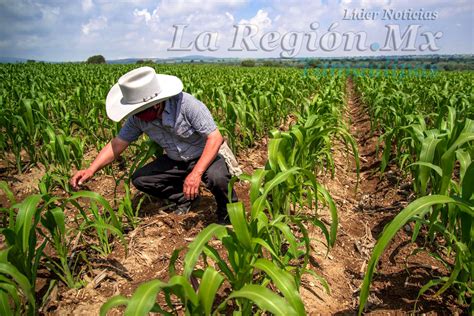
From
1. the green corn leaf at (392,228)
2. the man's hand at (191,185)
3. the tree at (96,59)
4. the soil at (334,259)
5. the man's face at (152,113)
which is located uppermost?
the tree at (96,59)

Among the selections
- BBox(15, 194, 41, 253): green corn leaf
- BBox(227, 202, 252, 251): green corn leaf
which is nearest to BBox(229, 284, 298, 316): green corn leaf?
BBox(227, 202, 252, 251): green corn leaf

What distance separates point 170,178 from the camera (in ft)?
9.27

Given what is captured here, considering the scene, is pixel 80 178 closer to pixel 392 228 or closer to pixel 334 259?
pixel 334 259

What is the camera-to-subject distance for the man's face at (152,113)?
237 cm

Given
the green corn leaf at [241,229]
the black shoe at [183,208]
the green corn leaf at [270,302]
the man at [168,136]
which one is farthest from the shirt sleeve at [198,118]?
the green corn leaf at [270,302]

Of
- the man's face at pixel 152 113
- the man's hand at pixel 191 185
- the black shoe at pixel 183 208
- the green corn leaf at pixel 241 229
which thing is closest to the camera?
the green corn leaf at pixel 241 229

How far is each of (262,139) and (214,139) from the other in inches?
97.7

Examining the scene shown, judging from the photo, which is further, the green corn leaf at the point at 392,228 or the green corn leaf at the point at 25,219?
the green corn leaf at the point at 25,219

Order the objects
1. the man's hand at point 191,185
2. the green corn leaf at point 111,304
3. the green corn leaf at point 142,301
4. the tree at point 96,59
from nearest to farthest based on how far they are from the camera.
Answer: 1. the green corn leaf at point 142,301
2. the green corn leaf at point 111,304
3. the man's hand at point 191,185
4. the tree at point 96,59

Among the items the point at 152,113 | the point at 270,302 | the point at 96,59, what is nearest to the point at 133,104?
the point at 152,113

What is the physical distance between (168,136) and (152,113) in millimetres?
281

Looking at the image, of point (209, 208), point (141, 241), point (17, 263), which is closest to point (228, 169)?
point (209, 208)

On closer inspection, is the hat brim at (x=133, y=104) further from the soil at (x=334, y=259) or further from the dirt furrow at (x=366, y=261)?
the dirt furrow at (x=366, y=261)

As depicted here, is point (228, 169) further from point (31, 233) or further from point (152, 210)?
point (31, 233)
